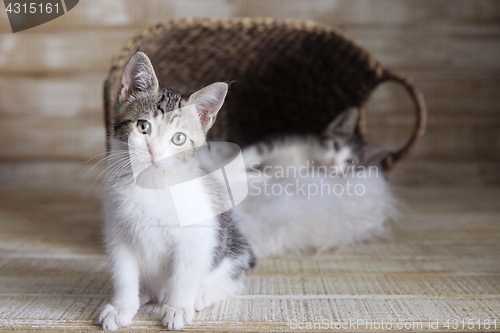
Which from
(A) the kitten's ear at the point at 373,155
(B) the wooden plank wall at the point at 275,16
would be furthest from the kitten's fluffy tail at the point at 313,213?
(B) the wooden plank wall at the point at 275,16

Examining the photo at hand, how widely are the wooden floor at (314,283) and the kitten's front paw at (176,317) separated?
0.03 m

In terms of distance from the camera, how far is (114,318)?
82 centimetres

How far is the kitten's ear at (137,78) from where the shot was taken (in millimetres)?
783

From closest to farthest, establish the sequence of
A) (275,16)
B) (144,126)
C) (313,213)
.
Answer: (144,126), (313,213), (275,16)

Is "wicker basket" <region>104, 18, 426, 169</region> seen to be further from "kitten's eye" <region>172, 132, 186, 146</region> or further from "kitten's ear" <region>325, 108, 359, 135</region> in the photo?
"kitten's eye" <region>172, 132, 186, 146</region>

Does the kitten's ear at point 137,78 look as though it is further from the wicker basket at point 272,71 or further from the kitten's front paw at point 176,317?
the wicker basket at point 272,71

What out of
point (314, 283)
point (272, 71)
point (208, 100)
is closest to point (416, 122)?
point (272, 71)

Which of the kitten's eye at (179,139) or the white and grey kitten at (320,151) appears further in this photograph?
the white and grey kitten at (320,151)

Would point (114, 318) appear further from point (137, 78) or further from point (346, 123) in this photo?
point (346, 123)

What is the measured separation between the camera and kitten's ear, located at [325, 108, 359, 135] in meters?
1.72

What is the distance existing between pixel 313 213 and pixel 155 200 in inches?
27.0

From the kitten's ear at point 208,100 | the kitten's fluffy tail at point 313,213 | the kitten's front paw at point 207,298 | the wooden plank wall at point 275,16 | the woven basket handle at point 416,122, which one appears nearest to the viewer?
the kitten's ear at point 208,100

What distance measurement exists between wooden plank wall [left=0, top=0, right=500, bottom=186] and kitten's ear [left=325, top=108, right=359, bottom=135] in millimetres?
673

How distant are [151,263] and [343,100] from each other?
1349 mm
